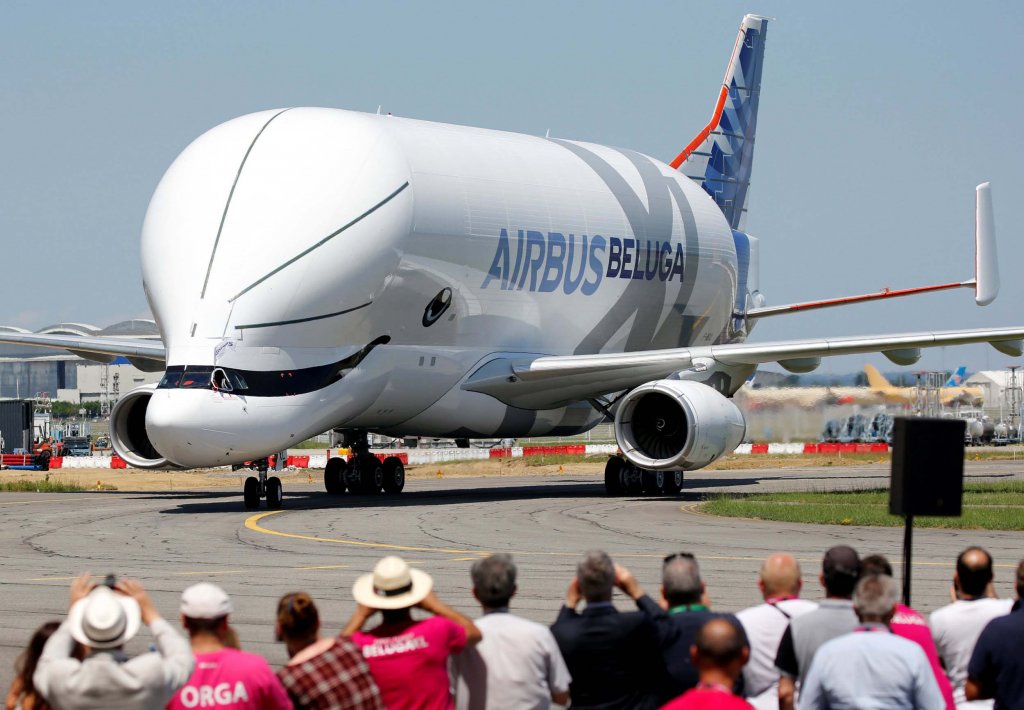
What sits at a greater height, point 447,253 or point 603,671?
point 447,253

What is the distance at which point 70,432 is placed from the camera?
3939 inches

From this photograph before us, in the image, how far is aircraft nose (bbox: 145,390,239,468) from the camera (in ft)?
78.4

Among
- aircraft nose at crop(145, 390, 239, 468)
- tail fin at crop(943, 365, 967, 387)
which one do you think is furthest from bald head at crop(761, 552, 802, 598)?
tail fin at crop(943, 365, 967, 387)

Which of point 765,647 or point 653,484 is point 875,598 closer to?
point 765,647

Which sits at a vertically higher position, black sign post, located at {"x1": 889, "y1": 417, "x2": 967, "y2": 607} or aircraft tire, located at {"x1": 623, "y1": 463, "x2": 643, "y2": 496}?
black sign post, located at {"x1": 889, "y1": 417, "x2": 967, "y2": 607}

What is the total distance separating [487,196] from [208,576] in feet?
46.1

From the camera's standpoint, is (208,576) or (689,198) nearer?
(208,576)

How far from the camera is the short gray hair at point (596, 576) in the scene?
7289 millimetres

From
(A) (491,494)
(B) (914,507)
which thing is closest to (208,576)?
(B) (914,507)

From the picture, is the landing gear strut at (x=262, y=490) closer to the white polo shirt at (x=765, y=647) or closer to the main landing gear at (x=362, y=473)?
the main landing gear at (x=362, y=473)

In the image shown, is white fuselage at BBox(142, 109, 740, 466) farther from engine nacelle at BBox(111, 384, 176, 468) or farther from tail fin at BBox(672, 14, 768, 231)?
tail fin at BBox(672, 14, 768, 231)

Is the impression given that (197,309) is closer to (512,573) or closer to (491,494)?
(491,494)

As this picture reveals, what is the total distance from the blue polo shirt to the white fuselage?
17.9 m

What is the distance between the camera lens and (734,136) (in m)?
42.2
